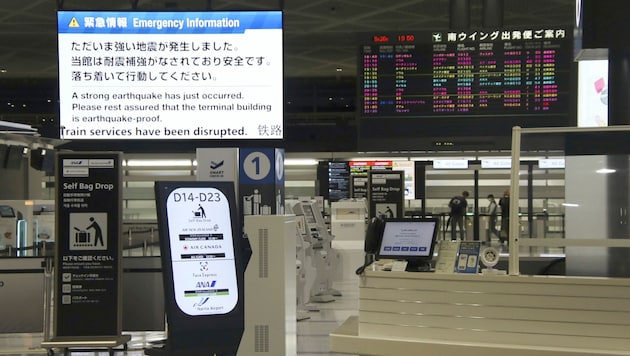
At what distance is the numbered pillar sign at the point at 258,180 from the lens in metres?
6.77

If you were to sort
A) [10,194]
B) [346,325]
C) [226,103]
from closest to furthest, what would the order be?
[346,325] → [226,103] → [10,194]

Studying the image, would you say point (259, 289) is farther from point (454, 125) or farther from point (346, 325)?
point (454, 125)

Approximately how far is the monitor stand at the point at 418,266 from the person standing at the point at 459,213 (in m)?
10.8

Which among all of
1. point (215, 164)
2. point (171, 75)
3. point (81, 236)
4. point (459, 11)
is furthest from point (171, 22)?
point (459, 11)

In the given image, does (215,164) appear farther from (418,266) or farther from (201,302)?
(418,266)

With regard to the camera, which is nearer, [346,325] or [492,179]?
[346,325]

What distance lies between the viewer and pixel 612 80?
Result: 4.68m

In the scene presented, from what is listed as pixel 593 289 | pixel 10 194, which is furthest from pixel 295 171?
pixel 593 289

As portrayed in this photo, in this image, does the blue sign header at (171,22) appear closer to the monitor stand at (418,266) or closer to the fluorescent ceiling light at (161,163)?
the monitor stand at (418,266)

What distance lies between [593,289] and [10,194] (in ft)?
43.0

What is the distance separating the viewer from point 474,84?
6.57m

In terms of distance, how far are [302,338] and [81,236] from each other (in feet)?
7.97

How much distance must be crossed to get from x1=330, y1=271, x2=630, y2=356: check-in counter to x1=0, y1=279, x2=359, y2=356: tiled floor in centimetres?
196

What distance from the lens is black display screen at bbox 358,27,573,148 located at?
21.4ft
